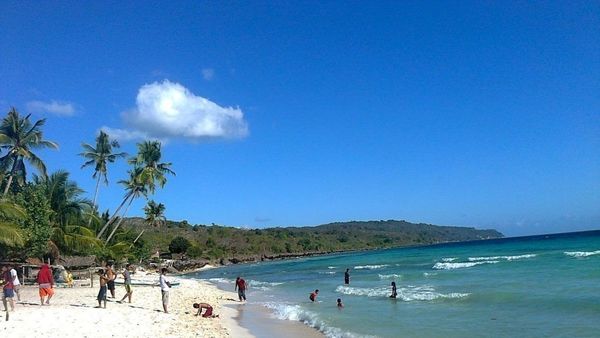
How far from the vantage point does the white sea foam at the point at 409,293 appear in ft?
78.7

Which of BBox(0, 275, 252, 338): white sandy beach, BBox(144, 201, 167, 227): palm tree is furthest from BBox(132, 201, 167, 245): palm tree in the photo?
BBox(0, 275, 252, 338): white sandy beach

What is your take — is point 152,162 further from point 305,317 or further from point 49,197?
point 305,317

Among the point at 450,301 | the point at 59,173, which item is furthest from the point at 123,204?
the point at 450,301

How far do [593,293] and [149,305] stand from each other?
19.7 m

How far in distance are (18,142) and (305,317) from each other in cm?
2580

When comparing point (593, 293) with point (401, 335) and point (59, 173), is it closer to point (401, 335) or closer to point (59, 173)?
point (401, 335)

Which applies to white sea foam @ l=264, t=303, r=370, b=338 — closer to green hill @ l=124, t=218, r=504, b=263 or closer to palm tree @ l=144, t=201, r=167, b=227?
palm tree @ l=144, t=201, r=167, b=227

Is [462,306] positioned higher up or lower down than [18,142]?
lower down

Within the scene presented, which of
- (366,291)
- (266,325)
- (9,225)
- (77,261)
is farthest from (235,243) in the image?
(266,325)

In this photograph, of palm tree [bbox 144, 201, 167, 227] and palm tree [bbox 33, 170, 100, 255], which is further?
palm tree [bbox 144, 201, 167, 227]

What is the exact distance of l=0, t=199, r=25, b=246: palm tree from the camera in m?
22.6

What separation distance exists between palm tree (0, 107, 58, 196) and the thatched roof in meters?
6.30

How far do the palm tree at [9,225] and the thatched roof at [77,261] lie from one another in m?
10.5

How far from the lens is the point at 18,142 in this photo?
1330 inches
